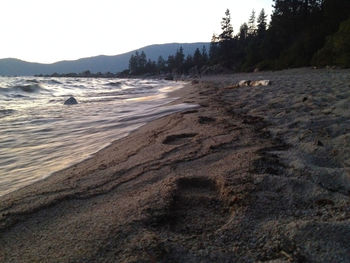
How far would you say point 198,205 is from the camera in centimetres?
131

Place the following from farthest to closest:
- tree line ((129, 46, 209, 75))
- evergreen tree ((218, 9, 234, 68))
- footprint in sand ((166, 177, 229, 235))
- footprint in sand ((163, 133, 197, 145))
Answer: tree line ((129, 46, 209, 75))
evergreen tree ((218, 9, 234, 68))
footprint in sand ((163, 133, 197, 145))
footprint in sand ((166, 177, 229, 235))

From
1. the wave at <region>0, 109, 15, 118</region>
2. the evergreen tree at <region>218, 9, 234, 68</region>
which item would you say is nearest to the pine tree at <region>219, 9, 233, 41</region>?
Result: the evergreen tree at <region>218, 9, 234, 68</region>

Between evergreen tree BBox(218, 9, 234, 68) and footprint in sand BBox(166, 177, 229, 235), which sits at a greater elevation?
evergreen tree BBox(218, 9, 234, 68)

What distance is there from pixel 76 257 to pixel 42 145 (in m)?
2.54

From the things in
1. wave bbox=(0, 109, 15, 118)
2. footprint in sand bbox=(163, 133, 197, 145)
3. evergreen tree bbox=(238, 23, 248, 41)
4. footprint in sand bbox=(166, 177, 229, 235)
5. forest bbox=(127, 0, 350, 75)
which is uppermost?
evergreen tree bbox=(238, 23, 248, 41)

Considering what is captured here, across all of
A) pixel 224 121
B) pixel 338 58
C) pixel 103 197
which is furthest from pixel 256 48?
pixel 103 197

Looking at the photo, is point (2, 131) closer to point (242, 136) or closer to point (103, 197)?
point (103, 197)

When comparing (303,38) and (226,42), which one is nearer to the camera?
(303,38)

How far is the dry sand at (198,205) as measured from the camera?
3.13ft

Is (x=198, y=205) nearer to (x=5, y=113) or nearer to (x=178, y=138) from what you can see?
(x=178, y=138)

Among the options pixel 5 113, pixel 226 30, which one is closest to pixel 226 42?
pixel 226 30

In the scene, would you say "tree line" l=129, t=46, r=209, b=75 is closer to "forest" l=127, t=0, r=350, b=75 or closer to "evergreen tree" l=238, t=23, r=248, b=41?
"evergreen tree" l=238, t=23, r=248, b=41

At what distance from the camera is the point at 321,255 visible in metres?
0.86

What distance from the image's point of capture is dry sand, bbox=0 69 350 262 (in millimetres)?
955
